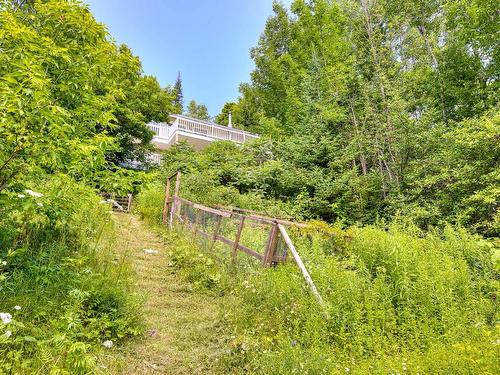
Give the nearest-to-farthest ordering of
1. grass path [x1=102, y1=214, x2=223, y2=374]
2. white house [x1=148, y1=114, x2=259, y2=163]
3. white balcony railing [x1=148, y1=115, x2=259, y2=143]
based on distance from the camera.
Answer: grass path [x1=102, y1=214, x2=223, y2=374]
white house [x1=148, y1=114, x2=259, y2=163]
white balcony railing [x1=148, y1=115, x2=259, y2=143]

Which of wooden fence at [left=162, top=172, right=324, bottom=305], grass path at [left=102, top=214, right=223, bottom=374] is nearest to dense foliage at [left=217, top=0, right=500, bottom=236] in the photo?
wooden fence at [left=162, top=172, right=324, bottom=305]

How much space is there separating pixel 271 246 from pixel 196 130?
1779 centimetres

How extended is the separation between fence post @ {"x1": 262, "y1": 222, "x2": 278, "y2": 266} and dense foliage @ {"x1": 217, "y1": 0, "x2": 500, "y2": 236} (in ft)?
18.1

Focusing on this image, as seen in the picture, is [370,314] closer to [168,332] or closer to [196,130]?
[168,332]

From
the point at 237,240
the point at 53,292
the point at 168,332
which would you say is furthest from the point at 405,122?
the point at 53,292

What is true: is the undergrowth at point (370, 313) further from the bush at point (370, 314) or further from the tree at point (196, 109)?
the tree at point (196, 109)

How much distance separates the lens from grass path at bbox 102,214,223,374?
265 cm

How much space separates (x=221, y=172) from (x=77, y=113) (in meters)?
9.76

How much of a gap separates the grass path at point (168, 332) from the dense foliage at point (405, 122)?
6.80 meters

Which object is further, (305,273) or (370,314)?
(305,273)

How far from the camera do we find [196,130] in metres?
21.0

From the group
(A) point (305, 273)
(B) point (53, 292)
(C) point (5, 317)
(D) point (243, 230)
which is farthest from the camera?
(D) point (243, 230)

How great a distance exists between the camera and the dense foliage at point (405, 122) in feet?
27.4

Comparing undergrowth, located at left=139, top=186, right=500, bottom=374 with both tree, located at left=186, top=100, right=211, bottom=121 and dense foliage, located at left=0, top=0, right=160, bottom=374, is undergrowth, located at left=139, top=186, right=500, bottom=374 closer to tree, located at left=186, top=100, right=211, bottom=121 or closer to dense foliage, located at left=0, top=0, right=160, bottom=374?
dense foliage, located at left=0, top=0, right=160, bottom=374
